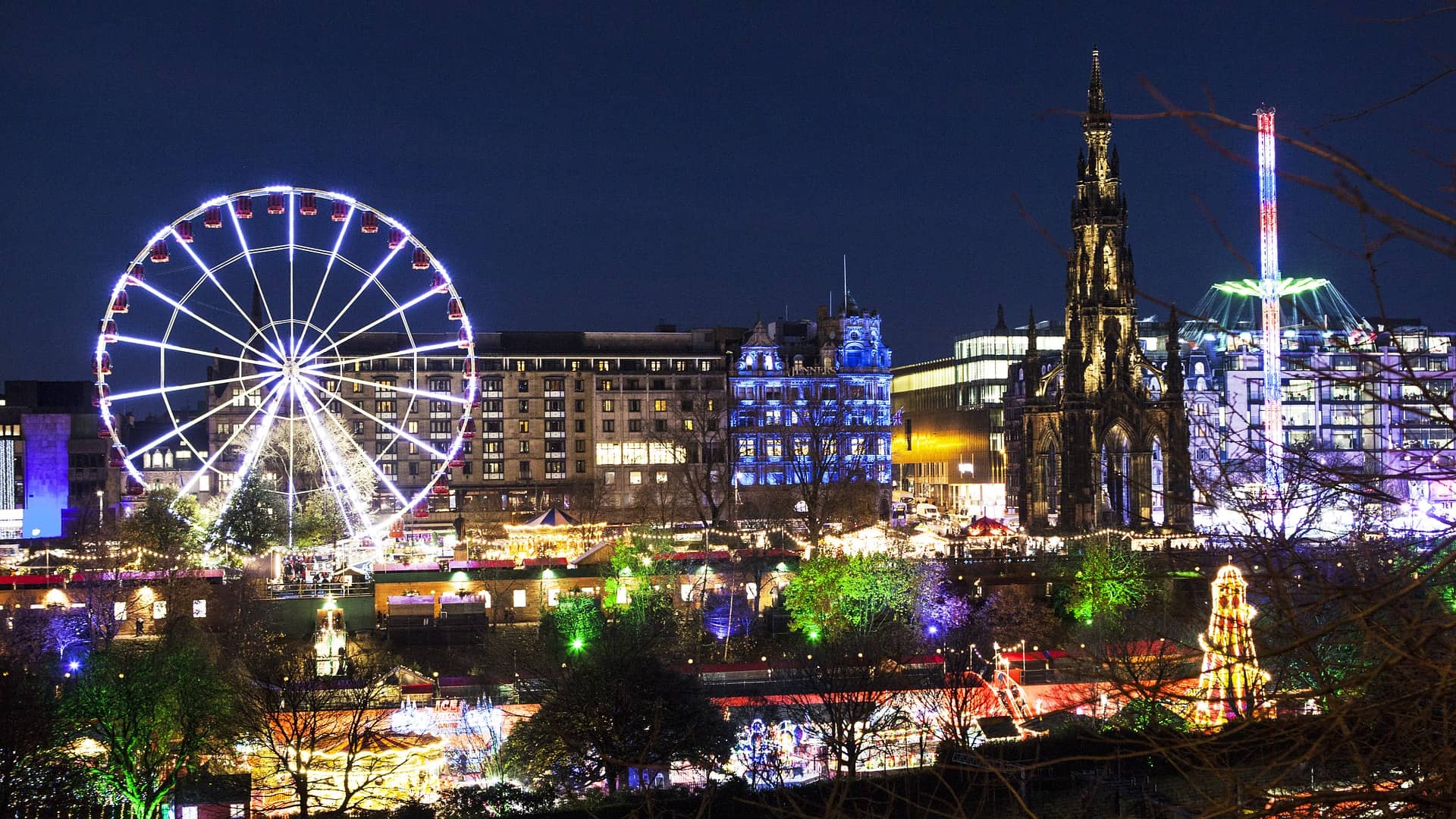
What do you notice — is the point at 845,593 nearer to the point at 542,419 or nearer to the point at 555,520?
the point at 555,520

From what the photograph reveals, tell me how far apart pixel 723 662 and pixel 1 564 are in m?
46.1

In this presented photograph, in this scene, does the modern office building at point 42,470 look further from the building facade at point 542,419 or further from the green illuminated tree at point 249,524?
the green illuminated tree at point 249,524

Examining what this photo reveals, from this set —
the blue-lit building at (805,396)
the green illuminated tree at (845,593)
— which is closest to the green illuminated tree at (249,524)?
the green illuminated tree at (845,593)

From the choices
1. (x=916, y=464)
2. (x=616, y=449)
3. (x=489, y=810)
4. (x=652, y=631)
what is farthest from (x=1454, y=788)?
(x=916, y=464)

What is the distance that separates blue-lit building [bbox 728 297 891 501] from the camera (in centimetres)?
10769

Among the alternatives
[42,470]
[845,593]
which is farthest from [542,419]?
[845,593]

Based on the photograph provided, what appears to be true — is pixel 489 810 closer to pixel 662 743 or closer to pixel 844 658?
pixel 662 743

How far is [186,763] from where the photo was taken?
33.8 meters

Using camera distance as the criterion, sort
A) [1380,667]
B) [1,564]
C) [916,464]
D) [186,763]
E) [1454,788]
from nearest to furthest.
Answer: [1380,667], [1454,788], [186,763], [1,564], [916,464]

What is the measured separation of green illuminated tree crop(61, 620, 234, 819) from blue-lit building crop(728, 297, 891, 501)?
71971 millimetres

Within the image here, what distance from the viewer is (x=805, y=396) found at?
108m

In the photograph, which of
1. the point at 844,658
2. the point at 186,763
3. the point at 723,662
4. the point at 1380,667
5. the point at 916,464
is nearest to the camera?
the point at 1380,667

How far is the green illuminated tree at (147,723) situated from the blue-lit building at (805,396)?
71971mm

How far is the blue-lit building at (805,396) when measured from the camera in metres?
108
